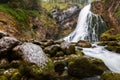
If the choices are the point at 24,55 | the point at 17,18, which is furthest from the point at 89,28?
the point at 24,55

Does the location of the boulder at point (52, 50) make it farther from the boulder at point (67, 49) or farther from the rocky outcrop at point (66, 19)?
the rocky outcrop at point (66, 19)

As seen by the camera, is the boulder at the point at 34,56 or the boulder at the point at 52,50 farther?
the boulder at the point at 52,50

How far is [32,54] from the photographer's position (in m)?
17.4

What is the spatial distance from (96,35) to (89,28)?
2671 mm

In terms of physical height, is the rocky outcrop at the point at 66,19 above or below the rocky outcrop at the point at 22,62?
above

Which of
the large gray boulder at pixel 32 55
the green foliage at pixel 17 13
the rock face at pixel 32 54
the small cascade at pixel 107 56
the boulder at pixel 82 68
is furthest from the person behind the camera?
the green foliage at pixel 17 13

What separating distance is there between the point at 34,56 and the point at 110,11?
4110 cm

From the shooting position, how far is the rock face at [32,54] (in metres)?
16.8

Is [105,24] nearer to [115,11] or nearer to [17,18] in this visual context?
[115,11]

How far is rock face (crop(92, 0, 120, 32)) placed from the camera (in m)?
52.5

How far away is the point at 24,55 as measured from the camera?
685 inches

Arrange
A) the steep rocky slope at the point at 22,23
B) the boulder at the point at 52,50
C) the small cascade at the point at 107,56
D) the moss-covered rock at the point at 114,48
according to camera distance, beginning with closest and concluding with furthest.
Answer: the small cascade at the point at 107,56 → the boulder at the point at 52,50 → the moss-covered rock at the point at 114,48 → the steep rocky slope at the point at 22,23

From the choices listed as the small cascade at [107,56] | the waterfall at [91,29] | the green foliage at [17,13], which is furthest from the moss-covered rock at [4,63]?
the waterfall at [91,29]

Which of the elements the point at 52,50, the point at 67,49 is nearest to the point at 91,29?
the point at 67,49
